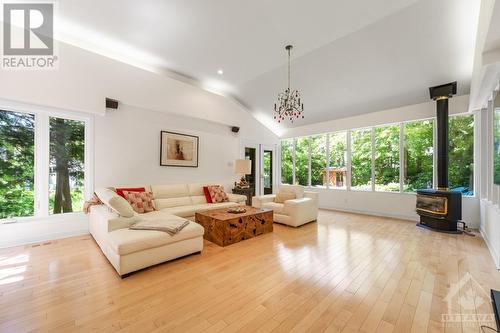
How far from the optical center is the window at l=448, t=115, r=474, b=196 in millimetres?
4324

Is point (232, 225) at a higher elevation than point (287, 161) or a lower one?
lower

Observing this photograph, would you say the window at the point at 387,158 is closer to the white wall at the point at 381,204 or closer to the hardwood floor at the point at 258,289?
the white wall at the point at 381,204

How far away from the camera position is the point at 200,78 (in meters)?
5.11

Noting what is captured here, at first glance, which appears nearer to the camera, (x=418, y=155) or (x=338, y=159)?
(x=418, y=155)

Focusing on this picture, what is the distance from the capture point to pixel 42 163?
352cm

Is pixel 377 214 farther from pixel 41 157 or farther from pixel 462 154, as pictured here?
pixel 41 157

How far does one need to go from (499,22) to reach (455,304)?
259cm

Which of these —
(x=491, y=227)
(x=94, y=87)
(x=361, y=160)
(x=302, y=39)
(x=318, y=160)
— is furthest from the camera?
(x=318, y=160)

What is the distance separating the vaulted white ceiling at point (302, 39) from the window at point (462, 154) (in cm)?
74

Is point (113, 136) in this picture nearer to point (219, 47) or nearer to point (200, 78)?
point (200, 78)

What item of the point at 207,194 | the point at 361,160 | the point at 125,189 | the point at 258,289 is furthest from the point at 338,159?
the point at 125,189

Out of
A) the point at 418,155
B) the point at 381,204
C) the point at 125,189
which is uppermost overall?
the point at 418,155

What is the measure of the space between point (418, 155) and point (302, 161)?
3.15 metres

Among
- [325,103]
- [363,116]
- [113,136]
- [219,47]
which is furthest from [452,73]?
[113,136]
